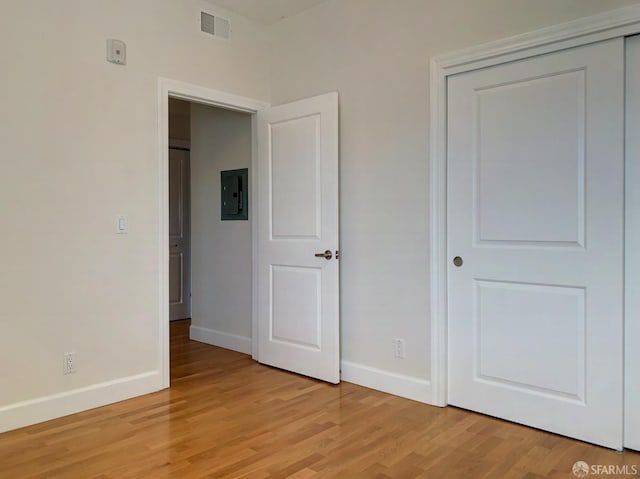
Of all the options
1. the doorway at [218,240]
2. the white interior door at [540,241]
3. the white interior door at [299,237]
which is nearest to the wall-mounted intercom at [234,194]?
the doorway at [218,240]

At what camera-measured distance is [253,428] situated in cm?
265

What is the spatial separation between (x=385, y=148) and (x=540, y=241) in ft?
3.84

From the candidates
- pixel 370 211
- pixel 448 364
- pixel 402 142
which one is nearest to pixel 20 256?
pixel 370 211

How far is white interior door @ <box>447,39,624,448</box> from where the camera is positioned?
2.39 metres

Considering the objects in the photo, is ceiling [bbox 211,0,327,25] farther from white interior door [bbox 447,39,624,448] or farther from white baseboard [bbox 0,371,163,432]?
white baseboard [bbox 0,371,163,432]

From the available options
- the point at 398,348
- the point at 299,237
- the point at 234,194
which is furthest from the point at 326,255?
the point at 234,194

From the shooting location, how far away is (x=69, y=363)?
2906 millimetres

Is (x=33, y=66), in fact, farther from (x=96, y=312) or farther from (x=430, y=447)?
(x=430, y=447)

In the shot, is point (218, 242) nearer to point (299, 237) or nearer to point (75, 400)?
point (299, 237)

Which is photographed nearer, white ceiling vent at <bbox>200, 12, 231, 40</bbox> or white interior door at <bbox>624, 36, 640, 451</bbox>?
white interior door at <bbox>624, 36, 640, 451</bbox>

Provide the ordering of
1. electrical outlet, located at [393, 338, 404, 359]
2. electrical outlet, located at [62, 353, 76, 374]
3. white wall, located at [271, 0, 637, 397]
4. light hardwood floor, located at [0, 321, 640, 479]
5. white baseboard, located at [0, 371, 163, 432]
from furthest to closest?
electrical outlet, located at [393, 338, 404, 359] → white wall, located at [271, 0, 637, 397] → electrical outlet, located at [62, 353, 76, 374] → white baseboard, located at [0, 371, 163, 432] → light hardwood floor, located at [0, 321, 640, 479]

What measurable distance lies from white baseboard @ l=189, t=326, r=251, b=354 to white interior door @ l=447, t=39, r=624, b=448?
1967mm

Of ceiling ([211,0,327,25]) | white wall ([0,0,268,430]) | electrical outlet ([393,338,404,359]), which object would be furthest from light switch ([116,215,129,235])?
electrical outlet ([393,338,404,359])

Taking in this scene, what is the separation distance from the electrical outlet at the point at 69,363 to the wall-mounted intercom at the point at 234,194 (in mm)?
1814
